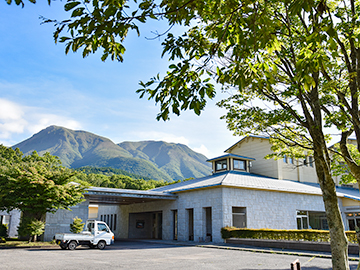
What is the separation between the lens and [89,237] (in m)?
19.3

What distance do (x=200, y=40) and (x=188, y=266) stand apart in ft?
29.3

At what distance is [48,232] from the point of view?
21.7 m

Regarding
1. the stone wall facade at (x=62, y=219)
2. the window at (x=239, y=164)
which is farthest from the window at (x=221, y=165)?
the stone wall facade at (x=62, y=219)

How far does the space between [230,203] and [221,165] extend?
7.07m

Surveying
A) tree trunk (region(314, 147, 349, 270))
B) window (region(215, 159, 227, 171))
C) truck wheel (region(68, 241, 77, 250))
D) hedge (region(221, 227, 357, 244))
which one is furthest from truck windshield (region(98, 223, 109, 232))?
tree trunk (region(314, 147, 349, 270))

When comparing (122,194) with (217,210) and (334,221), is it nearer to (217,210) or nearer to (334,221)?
(217,210)

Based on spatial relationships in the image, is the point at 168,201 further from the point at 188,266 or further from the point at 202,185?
the point at 188,266

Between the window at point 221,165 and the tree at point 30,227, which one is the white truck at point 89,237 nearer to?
the tree at point 30,227

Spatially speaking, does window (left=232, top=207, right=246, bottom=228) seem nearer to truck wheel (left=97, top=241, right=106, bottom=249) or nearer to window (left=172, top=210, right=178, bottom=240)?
window (left=172, top=210, right=178, bottom=240)

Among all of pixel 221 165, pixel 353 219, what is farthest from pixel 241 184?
pixel 353 219

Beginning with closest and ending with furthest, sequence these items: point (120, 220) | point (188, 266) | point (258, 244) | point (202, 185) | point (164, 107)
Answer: point (164, 107), point (188, 266), point (258, 244), point (202, 185), point (120, 220)

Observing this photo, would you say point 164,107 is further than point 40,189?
No

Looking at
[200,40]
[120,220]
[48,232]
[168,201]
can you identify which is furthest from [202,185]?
[200,40]

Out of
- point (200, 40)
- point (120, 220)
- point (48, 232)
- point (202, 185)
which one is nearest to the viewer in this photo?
point (200, 40)
